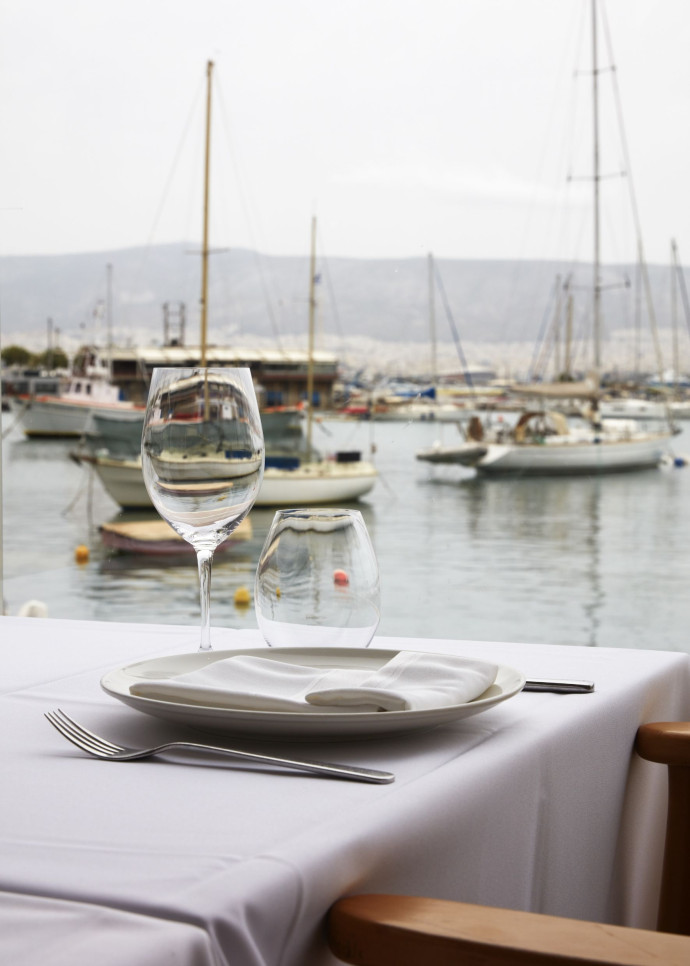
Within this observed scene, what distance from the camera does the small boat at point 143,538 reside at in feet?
28.0

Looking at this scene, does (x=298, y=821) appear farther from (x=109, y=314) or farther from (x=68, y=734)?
(x=109, y=314)

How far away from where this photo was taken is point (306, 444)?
270 inches

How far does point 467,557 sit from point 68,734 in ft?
25.8

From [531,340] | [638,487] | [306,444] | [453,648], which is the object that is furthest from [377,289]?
[453,648]

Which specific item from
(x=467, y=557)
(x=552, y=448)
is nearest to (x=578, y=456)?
(x=552, y=448)

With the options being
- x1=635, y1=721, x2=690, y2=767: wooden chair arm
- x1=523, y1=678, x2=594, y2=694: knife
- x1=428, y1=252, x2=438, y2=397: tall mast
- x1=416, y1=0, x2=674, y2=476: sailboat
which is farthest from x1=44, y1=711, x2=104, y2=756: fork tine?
x1=416, y1=0, x2=674, y2=476: sailboat

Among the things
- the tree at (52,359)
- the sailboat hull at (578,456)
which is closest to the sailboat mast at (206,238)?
the tree at (52,359)

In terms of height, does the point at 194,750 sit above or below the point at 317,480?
above

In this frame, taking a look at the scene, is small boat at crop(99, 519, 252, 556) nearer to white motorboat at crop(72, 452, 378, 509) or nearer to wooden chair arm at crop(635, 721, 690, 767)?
white motorboat at crop(72, 452, 378, 509)

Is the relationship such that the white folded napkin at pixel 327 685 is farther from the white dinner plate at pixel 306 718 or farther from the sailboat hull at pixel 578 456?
the sailboat hull at pixel 578 456

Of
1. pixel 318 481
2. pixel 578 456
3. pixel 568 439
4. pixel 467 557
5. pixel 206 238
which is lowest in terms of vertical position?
pixel 467 557

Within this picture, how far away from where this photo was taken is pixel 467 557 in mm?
8391

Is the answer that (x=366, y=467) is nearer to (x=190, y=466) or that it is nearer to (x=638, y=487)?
(x=638, y=487)

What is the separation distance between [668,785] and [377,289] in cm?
518
